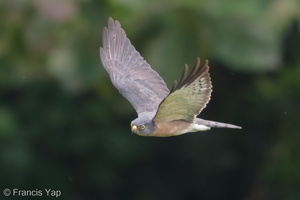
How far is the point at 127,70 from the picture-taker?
7.51 metres

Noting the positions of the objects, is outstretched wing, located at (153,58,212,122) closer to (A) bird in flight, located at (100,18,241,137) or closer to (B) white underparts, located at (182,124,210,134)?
(A) bird in flight, located at (100,18,241,137)

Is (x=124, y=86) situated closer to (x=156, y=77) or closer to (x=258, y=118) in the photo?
(x=156, y=77)

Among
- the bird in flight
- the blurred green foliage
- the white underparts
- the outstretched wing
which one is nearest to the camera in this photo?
the outstretched wing

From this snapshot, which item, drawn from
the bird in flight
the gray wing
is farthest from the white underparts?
the gray wing

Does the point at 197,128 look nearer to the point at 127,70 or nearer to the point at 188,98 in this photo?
the point at 188,98

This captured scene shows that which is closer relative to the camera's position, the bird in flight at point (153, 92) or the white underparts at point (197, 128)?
the bird in flight at point (153, 92)

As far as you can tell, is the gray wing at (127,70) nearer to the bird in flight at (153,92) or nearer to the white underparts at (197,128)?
the bird in flight at (153,92)

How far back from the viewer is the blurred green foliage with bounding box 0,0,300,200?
9195 millimetres

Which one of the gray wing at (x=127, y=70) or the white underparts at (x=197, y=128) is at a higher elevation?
the gray wing at (x=127, y=70)

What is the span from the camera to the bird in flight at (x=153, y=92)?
616 centimetres

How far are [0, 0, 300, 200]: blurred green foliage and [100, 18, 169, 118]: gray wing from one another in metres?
1.07

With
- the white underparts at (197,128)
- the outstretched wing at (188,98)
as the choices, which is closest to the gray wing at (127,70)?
the white underparts at (197,128)

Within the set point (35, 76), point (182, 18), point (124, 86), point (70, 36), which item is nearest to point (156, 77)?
point (124, 86)

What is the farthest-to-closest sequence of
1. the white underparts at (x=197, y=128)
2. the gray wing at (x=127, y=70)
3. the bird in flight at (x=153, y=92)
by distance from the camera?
the gray wing at (x=127, y=70) → the white underparts at (x=197, y=128) → the bird in flight at (x=153, y=92)
